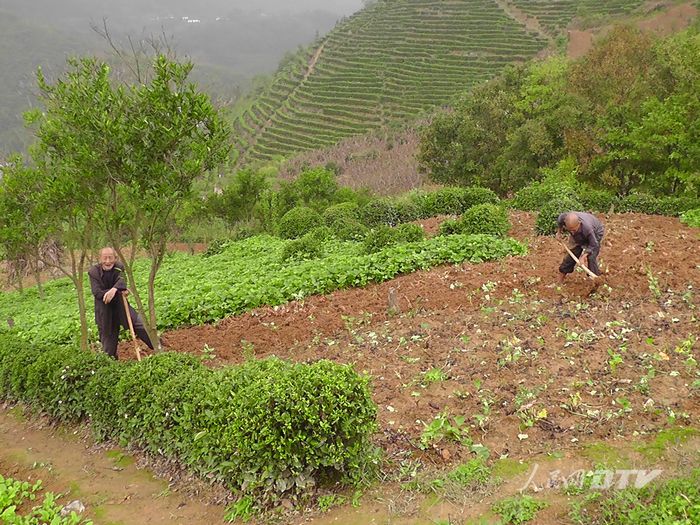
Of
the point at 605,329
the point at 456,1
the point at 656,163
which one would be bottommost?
the point at 605,329

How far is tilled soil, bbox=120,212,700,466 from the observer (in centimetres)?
477

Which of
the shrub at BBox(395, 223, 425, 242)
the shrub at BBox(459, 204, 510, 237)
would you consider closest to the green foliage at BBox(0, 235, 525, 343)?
the shrub at BBox(395, 223, 425, 242)

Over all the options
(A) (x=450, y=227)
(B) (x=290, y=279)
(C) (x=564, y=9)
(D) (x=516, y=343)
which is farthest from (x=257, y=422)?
(C) (x=564, y=9)

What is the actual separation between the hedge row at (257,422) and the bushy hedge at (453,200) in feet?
38.2

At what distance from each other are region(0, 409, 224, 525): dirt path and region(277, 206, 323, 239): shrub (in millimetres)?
11133

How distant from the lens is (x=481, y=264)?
1003cm

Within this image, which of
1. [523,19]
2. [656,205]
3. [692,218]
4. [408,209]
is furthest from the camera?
[523,19]

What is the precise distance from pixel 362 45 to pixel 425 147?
52968mm

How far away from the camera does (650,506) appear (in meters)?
3.25

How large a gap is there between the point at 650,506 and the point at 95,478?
16.1 feet

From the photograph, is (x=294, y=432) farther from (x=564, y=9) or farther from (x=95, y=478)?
(x=564, y=9)

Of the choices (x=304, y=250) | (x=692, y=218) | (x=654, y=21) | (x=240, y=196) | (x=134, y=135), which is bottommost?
(x=692, y=218)

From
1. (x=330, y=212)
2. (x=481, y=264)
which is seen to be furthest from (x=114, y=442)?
(x=330, y=212)

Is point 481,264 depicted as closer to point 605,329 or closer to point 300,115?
point 605,329
